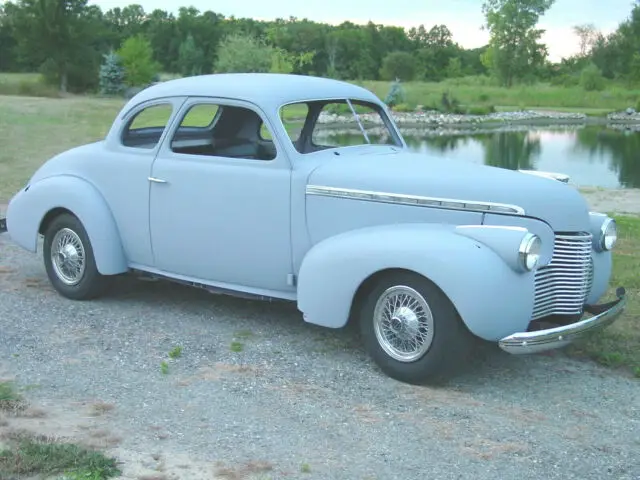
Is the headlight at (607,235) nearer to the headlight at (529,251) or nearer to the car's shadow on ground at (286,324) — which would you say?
the car's shadow on ground at (286,324)

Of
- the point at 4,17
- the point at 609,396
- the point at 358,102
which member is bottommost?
the point at 609,396

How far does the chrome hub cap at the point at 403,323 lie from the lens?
197 inches

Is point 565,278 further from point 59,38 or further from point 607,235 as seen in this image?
point 59,38

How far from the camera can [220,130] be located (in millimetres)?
6723

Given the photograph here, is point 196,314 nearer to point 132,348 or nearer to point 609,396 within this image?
point 132,348

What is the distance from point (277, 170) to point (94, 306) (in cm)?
205

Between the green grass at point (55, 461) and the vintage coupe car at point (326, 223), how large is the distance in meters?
1.91

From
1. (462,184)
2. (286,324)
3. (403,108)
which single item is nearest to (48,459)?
(286,324)

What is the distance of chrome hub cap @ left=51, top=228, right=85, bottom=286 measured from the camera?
6.80 metres

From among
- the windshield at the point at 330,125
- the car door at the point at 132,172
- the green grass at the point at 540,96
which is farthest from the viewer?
the green grass at the point at 540,96

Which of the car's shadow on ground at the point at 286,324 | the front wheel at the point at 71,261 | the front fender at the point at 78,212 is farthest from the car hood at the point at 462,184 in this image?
the front wheel at the point at 71,261

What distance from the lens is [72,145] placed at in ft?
65.9

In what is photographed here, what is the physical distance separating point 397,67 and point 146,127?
79350 millimetres

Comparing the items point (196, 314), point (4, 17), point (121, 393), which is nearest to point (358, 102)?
point (196, 314)
